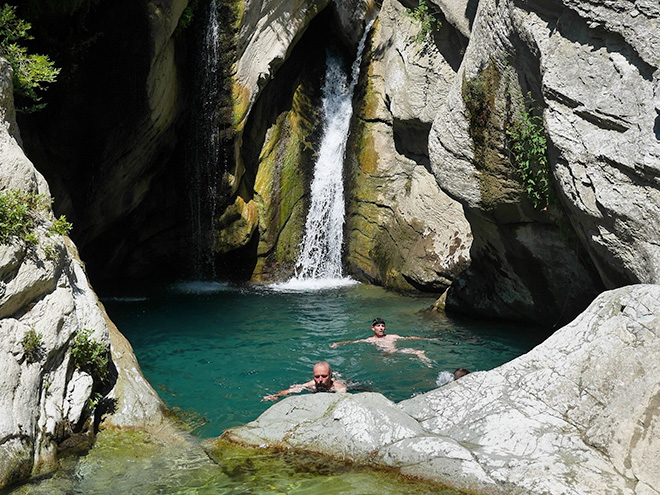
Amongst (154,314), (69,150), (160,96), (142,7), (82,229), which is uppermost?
(142,7)

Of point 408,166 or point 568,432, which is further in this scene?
point 408,166

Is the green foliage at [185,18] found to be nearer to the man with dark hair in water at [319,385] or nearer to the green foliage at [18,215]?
the green foliage at [18,215]

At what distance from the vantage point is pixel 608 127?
7.58m

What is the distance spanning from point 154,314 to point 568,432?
9671mm

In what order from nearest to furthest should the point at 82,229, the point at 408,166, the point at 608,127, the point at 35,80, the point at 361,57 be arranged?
1. the point at 608,127
2. the point at 35,80
3. the point at 82,229
4. the point at 408,166
5. the point at 361,57

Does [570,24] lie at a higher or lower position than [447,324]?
higher

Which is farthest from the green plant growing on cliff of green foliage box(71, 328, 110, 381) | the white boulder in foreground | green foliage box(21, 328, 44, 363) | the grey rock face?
the grey rock face

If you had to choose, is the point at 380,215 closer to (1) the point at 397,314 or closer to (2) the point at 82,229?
(1) the point at 397,314

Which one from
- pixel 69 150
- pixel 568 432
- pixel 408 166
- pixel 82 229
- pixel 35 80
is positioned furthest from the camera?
pixel 408 166

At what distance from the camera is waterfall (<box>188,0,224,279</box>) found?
15.6 meters

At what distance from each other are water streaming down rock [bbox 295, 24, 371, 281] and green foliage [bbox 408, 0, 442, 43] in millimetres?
4241

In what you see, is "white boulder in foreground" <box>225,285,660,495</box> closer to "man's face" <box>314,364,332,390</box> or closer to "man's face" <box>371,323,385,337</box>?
"man's face" <box>314,364,332,390</box>

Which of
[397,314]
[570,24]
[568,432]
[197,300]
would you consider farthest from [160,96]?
[568,432]

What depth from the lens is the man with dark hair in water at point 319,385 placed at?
8.43m
